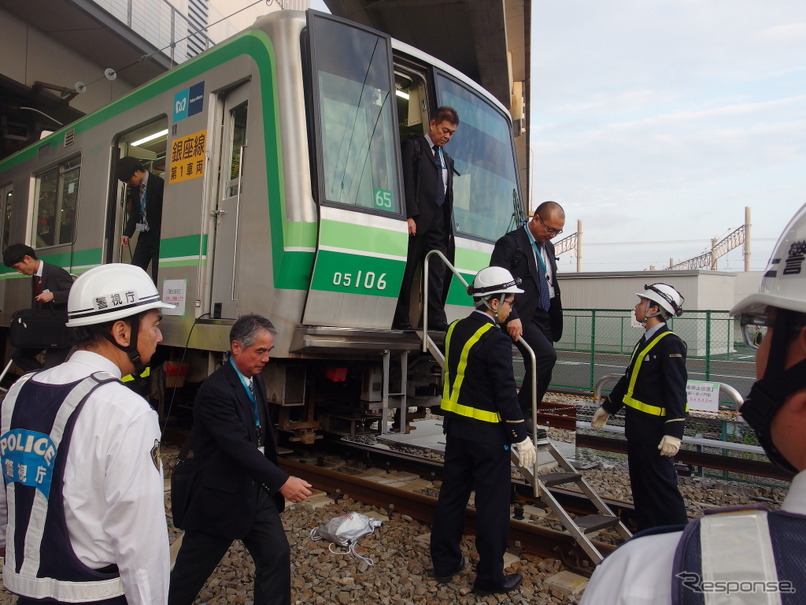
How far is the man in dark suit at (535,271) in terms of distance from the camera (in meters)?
4.97

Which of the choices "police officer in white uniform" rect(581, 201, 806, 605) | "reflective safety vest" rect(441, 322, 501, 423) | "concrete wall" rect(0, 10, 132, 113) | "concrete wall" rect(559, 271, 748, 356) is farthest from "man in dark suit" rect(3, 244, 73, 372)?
"concrete wall" rect(0, 10, 132, 113)

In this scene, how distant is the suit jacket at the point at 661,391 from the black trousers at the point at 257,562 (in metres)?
2.60

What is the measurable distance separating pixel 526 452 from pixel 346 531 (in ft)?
4.42

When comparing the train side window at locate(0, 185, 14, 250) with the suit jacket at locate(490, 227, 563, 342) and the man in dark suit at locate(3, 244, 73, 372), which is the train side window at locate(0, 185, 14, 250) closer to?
the man in dark suit at locate(3, 244, 73, 372)

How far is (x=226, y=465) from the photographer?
2877 mm

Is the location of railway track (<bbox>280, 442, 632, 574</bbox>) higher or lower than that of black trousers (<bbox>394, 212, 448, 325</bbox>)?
lower

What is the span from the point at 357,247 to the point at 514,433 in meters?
2.00

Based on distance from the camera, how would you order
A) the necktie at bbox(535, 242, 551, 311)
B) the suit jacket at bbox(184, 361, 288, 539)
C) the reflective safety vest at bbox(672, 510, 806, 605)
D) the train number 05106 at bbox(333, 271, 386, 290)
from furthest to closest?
the necktie at bbox(535, 242, 551, 311), the train number 05106 at bbox(333, 271, 386, 290), the suit jacket at bbox(184, 361, 288, 539), the reflective safety vest at bbox(672, 510, 806, 605)

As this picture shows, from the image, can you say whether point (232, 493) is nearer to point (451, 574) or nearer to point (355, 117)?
point (451, 574)

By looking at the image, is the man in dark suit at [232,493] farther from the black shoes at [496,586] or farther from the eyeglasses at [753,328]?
the eyeglasses at [753,328]

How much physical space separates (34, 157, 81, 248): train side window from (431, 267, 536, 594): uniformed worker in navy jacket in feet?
Result: 18.5

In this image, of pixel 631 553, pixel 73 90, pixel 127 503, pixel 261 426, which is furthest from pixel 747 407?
pixel 73 90

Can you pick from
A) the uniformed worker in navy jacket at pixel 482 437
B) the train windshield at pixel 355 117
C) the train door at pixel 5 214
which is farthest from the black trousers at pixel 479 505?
the train door at pixel 5 214

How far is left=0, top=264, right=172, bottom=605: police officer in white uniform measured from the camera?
5.46 ft
